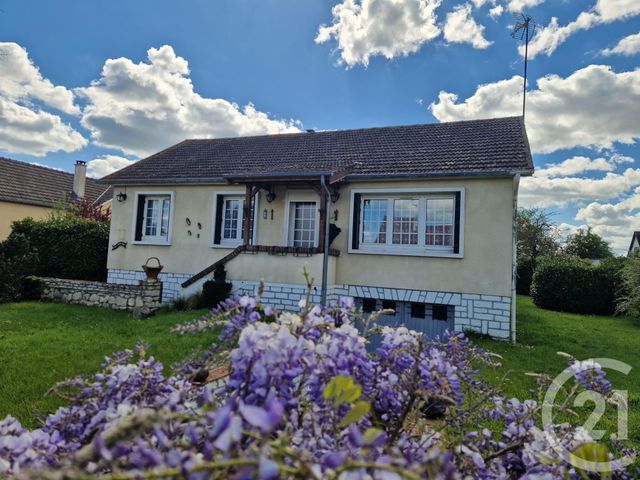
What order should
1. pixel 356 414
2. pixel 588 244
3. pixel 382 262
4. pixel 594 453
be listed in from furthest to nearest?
pixel 588 244, pixel 382 262, pixel 594 453, pixel 356 414

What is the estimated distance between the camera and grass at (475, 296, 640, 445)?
496 cm

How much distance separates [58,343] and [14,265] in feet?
22.7

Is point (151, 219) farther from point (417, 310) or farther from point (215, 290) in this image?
point (417, 310)

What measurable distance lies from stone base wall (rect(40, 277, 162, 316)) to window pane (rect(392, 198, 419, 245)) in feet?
22.6

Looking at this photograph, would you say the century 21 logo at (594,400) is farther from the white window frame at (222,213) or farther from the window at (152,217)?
the window at (152,217)

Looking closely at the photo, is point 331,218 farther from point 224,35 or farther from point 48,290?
point 48,290

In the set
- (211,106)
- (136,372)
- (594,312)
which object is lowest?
(594,312)

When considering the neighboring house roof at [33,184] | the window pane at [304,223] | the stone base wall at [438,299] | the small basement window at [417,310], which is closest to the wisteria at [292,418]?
the stone base wall at [438,299]

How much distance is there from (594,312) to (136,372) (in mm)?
17925

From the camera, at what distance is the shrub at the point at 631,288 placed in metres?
12.7

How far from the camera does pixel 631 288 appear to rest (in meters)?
13.2

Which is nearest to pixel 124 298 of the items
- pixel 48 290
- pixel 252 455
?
pixel 48 290

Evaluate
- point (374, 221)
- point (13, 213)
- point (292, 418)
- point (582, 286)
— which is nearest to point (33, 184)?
point (13, 213)

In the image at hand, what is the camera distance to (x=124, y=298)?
35.0 ft
